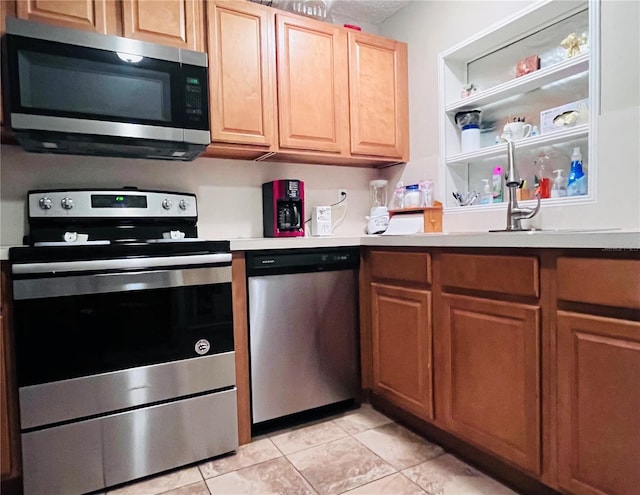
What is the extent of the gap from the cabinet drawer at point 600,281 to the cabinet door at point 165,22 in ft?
5.95

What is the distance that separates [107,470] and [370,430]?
114 cm

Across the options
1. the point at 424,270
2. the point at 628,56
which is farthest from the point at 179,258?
the point at 628,56

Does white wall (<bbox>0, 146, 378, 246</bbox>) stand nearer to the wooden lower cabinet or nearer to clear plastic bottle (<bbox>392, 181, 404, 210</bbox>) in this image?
clear plastic bottle (<bbox>392, 181, 404, 210</bbox>)

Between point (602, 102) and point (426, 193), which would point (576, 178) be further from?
point (426, 193)

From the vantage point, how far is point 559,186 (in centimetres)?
185

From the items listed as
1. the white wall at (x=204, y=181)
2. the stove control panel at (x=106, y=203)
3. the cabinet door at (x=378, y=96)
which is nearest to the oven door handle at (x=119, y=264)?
the stove control panel at (x=106, y=203)

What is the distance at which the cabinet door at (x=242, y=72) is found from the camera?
6.51 feet

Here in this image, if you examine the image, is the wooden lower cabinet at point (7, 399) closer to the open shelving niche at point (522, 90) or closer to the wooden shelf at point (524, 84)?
the open shelving niche at point (522, 90)

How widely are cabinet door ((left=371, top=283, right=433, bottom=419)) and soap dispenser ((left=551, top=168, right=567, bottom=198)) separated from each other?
2.40 feet

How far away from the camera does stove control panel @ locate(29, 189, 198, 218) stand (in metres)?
1.81

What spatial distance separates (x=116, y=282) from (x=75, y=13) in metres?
1.14

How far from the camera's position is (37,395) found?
1.48 m

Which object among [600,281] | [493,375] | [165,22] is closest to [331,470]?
[493,375]

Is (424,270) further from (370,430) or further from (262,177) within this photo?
(262,177)
